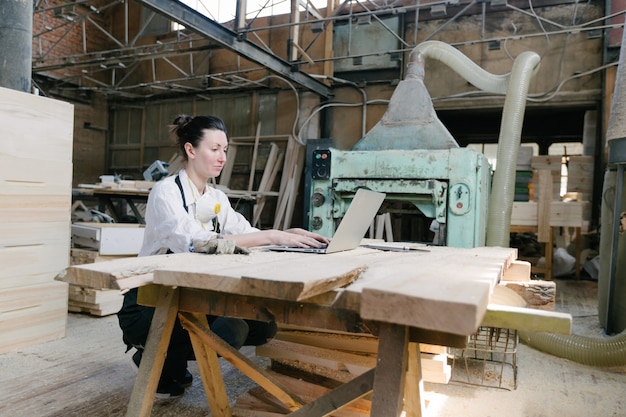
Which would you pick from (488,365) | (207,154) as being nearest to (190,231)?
(207,154)

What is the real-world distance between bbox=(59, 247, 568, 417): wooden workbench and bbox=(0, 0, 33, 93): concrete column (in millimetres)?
2291

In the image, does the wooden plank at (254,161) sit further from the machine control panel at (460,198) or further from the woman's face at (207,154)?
the woman's face at (207,154)

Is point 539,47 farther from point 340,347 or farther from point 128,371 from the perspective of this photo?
point 128,371

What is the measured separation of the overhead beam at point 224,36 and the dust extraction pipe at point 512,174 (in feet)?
7.21

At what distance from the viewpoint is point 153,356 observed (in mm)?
1401

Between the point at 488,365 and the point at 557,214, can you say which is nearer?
the point at 488,365

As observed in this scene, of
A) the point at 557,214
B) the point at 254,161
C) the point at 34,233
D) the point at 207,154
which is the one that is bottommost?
the point at 34,233

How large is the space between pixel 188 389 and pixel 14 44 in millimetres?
2454

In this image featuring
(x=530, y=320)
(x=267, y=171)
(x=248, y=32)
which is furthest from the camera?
(x=267, y=171)

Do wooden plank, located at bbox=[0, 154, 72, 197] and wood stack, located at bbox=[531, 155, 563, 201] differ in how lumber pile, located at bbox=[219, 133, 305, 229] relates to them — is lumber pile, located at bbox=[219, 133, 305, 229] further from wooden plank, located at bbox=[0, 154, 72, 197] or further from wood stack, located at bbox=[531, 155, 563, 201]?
wooden plank, located at bbox=[0, 154, 72, 197]

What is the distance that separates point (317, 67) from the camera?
7.67m

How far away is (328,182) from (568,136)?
825 centimetres

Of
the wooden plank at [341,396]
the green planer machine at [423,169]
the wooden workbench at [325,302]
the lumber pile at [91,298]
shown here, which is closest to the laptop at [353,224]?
the wooden workbench at [325,302]

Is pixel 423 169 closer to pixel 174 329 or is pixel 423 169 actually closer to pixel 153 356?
pixel 174 329
